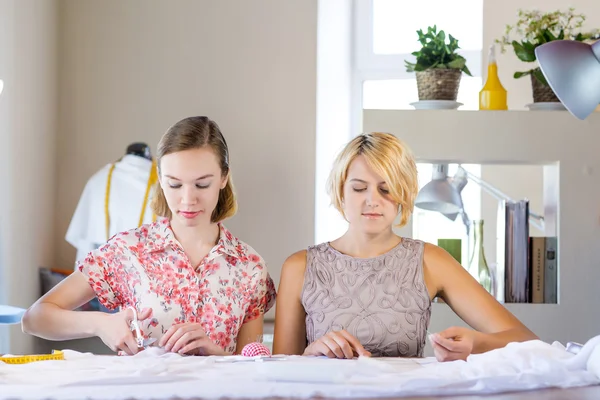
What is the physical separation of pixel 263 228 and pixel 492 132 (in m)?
1.94

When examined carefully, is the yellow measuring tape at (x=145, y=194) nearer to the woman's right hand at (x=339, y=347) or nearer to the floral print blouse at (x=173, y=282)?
the floral print blouse at (x=173, y=282)

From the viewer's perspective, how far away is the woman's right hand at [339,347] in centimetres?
157

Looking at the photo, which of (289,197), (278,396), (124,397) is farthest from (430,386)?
(289,197)

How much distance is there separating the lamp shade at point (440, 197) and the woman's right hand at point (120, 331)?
133 centimetres

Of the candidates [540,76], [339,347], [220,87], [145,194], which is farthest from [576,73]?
[220,87]

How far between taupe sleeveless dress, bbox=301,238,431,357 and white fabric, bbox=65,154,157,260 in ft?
6.46

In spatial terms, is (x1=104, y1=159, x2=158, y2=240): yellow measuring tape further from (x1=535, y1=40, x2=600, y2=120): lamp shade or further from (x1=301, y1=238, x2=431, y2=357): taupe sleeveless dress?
(x1=535, y1=40, x2=600, y2=120): lamp shade

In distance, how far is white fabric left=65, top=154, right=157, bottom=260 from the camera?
376 centimetres

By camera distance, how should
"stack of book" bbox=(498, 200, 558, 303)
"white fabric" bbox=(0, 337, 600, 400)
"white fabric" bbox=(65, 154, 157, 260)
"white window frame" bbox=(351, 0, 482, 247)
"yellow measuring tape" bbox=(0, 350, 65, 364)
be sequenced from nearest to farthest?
"white fabric" bbox=(0, 337, 600, 400)
"yellow measuring tape" bbox=(0, 350, 65, 364)
"stack of book" bbox=(498, 200, 558, 303)
"white fabric" bbox=(65, 154, 157, 260)
"white window frame" bbox=(351, 0, 482, 247)

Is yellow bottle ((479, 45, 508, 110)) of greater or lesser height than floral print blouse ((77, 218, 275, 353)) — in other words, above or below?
above

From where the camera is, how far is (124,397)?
1142mm

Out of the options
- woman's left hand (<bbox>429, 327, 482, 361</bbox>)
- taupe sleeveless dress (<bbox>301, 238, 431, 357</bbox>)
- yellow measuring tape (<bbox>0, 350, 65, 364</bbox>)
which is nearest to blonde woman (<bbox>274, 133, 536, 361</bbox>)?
taupe sleeveless dress (<bbox>301, 238, 431, 357</bbox>)

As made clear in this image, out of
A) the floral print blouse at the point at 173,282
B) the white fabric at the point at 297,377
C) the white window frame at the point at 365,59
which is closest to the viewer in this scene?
the white fabric at the point at 297,377

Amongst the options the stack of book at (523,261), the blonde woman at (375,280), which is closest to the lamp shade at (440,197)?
the stack of book at (523,261)
